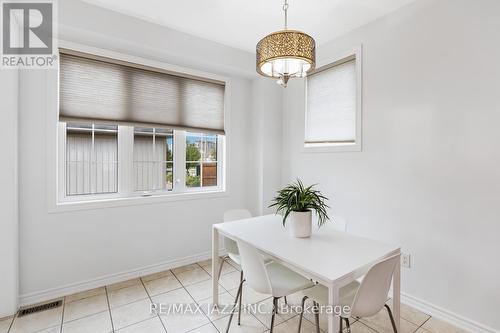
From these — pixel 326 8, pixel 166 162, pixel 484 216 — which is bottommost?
pixel 484 216

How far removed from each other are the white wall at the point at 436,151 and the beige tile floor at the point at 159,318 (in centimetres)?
42

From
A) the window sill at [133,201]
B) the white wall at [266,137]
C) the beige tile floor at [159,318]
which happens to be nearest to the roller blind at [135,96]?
the white wall at [266,137]

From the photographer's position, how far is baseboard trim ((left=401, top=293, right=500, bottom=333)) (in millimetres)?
1812

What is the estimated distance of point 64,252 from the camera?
7.67 feet

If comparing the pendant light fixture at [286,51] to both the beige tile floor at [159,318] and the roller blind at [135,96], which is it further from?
the beige tile floor at [159,318]

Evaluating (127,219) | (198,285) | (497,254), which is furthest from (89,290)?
(497,254)

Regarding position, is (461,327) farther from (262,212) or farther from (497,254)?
(262,212)

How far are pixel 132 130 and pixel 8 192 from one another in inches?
46.1

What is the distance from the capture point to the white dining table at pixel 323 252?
4.15 ft

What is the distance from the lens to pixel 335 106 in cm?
285

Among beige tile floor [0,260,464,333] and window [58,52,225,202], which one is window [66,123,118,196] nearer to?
window [58,52,225,202]

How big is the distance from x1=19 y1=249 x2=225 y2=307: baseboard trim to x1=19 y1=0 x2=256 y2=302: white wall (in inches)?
0.5

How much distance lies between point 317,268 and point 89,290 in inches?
91.9

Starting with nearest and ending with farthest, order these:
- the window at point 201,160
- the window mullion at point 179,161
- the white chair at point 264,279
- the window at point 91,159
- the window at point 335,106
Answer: the white chair at point 264,279
the window at point 91,159
the window at point 335,106
the window mullion at point 179,161
the window at point 201,160
